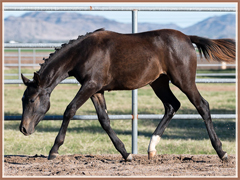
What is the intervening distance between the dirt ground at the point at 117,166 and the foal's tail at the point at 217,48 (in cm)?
134

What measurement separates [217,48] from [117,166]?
2.06 meters

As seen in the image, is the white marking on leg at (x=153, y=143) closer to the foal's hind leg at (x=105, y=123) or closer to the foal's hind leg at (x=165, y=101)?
the foal's hind leg at (x=165, y=101)

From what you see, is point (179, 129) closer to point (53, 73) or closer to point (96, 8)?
point (96, 8)

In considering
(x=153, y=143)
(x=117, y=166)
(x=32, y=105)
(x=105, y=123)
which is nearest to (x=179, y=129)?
(x=153, y=143)

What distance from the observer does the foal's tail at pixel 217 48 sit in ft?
16.6

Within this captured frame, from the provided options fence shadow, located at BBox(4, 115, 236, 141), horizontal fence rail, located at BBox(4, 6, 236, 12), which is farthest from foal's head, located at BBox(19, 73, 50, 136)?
fence shadow, located at BBox(4, 115, 236, 141)

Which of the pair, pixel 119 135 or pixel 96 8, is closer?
pixel 96 8

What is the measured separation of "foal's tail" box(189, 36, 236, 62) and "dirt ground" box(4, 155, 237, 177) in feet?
4.41

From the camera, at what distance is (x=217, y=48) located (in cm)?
509

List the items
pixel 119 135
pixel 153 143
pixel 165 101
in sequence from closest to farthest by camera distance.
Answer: pixel 153 143 < pixel 165 101 < pixel 119 135

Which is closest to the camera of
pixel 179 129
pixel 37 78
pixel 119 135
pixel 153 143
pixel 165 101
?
pixel 37 78

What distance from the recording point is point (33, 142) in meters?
6.84

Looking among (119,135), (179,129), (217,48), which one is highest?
(217,48)

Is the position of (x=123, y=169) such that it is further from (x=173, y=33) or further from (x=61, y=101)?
(x=61, y=101)
